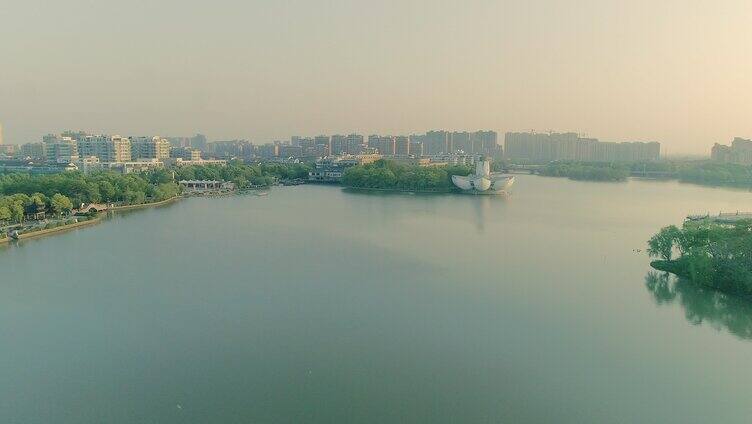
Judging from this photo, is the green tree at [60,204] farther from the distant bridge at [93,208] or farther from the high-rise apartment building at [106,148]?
the high-rise apartment building at [106,148]

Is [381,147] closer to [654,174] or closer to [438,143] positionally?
[438,143]

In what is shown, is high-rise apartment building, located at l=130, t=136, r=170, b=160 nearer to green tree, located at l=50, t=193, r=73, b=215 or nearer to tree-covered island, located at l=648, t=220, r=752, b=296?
green tree, located at l=50, t=193, r=73, b=215

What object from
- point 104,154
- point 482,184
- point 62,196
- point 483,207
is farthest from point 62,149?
point 483,207

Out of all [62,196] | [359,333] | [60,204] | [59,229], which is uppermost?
[62,196]

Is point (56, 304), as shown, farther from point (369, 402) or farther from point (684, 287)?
point (684, 287)

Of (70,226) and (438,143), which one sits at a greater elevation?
(438,143)

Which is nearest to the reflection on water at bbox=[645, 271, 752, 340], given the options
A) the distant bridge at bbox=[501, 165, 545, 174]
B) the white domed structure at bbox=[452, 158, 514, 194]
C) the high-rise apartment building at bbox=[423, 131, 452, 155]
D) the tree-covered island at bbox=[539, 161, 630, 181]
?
the white domed structure at bbox=[452, 158, 514, 194]

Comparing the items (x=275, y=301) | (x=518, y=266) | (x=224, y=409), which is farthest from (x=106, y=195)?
(x=224, y=409)
